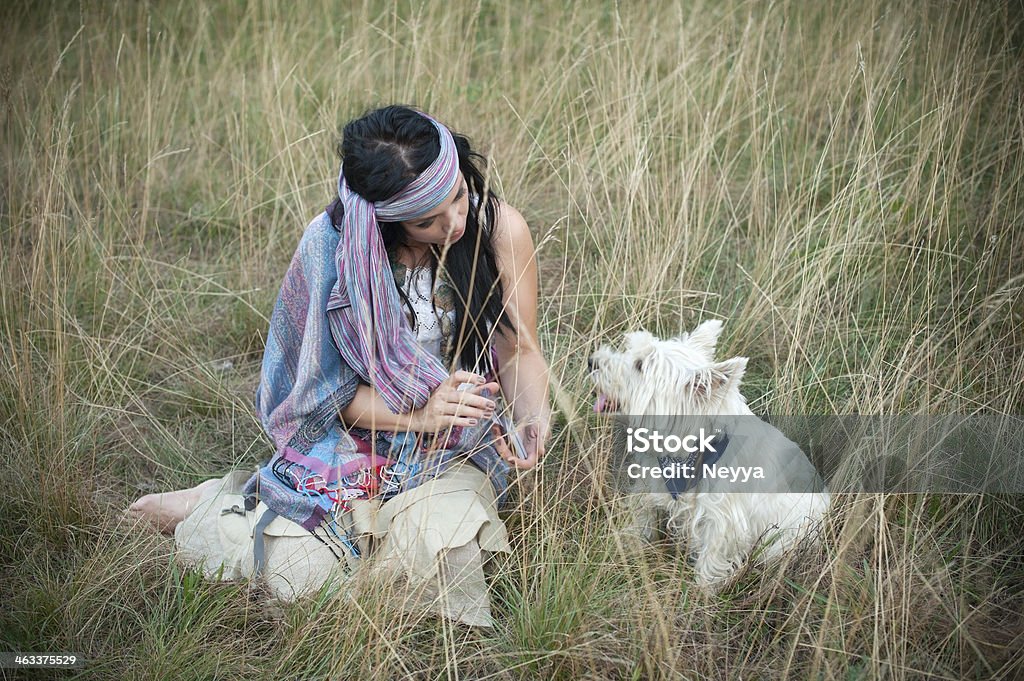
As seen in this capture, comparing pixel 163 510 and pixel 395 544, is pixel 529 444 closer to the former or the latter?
pixel 395 544

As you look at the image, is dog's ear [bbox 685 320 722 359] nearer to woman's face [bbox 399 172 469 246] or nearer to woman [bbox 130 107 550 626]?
woman [bbox 130 107 550 626]

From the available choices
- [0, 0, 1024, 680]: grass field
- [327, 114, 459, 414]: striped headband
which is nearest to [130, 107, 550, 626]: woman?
[327, 114, 459, 414]: striped headband

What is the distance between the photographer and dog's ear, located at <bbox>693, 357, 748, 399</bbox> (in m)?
2.00

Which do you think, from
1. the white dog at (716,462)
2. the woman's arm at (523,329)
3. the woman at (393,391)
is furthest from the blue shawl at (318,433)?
the white dog at (716,462)

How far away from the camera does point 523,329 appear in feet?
7.63

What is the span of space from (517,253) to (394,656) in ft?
3.67

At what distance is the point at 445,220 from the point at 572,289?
122cm

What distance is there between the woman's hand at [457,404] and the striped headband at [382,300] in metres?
0.05

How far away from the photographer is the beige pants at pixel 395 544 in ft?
6.72

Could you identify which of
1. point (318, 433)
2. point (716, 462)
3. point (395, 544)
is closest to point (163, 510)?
point (318, 433)

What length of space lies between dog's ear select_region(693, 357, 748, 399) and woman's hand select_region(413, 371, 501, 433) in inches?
20.8

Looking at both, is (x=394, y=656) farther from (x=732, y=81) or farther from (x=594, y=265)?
(x=732, y=81)

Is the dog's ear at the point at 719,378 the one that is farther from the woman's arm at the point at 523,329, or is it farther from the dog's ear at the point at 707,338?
the woman's arm at the point at 523,329

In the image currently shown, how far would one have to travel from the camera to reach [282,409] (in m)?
2.27
